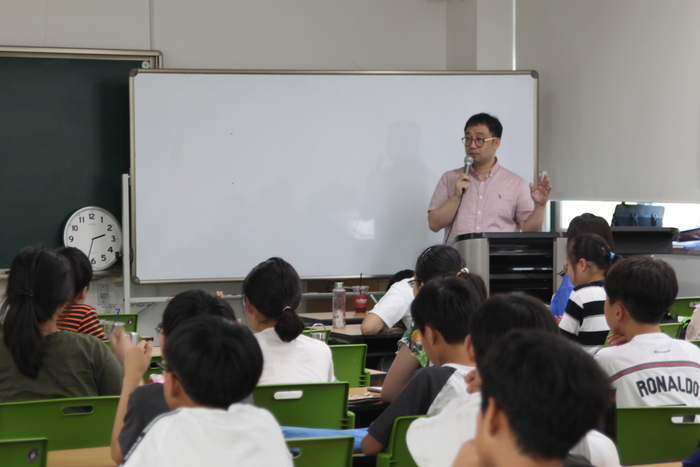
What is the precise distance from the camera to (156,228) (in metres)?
5.25

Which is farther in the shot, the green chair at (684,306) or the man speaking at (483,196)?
the man speaking at (483,196)

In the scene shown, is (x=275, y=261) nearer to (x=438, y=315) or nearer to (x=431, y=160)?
(x=438, y=315)

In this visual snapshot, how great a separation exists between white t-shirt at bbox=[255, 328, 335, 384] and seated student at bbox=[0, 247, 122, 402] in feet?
1.58

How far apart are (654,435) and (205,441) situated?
118 centimetres

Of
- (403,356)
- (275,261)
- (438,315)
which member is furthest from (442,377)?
(275,261)

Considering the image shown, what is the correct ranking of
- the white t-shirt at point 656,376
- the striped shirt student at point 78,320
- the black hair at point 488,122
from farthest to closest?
1. the black hair at point 488,122
2. the striped shirt student at point 78,320
3. the white t-shirt at point 656,376

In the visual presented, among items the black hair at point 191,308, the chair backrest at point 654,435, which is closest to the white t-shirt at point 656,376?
the chair backrest at point 654,435

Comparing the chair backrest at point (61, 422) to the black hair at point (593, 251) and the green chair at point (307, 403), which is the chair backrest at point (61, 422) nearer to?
the green chair at point (307, 403)

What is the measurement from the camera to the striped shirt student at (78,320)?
111 inches

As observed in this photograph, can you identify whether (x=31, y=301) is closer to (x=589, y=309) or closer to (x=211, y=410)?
(x=211, y=410)

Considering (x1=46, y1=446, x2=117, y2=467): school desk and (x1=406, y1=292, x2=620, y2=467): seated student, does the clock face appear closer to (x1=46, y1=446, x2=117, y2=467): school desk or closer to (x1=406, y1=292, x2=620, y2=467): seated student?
(x1=46, y1=446, x2=117, y2=467): school desk

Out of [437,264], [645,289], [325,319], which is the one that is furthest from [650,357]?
[325,319]

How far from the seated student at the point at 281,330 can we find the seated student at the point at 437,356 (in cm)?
47

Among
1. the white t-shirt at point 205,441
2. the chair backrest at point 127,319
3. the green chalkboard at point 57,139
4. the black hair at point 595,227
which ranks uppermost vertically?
the green chalkboard at point 57,139
